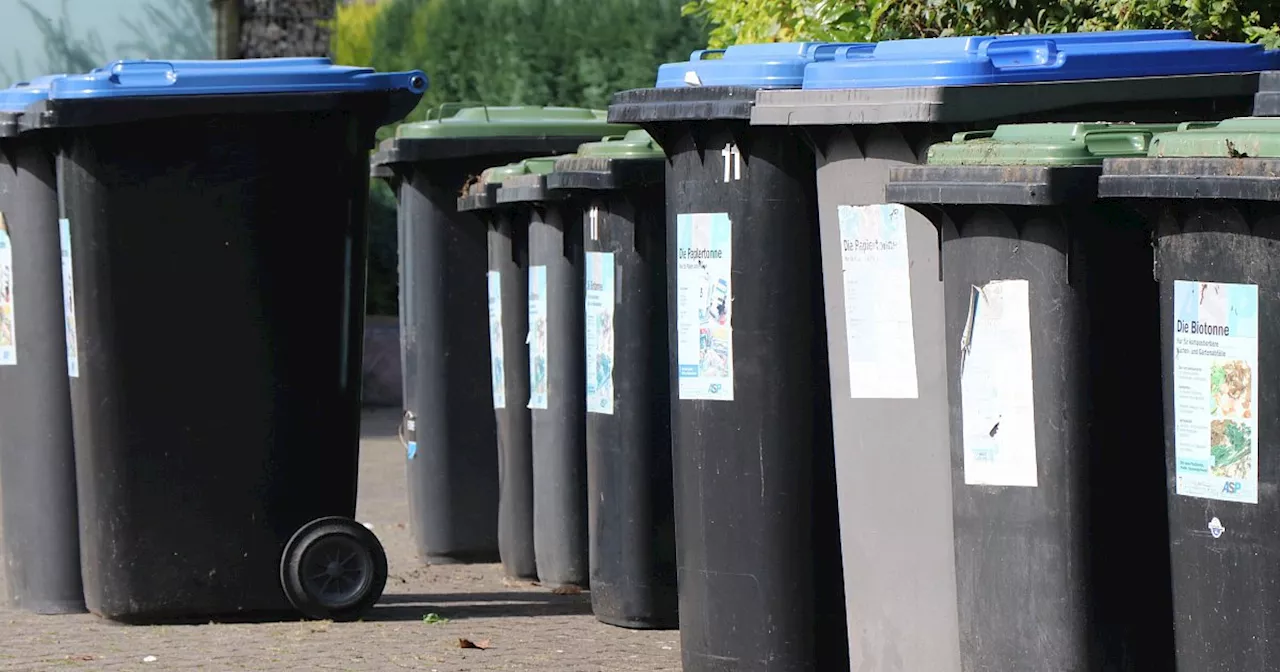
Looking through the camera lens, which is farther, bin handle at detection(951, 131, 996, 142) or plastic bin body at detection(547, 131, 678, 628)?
plastic bin body at detection(547, 131, 678, 628)

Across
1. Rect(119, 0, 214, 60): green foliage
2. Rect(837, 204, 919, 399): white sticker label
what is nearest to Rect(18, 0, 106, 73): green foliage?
Rect(119, 0, 214, 60): green foliage

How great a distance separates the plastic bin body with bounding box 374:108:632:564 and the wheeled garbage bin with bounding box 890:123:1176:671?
13.8 feet

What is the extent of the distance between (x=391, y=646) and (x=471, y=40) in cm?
919

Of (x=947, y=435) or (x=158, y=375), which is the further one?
(x=158, y=375)

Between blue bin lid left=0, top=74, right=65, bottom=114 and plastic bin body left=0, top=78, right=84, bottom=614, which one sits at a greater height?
blue bin lid left=0, top=74, right=65, bottom=114

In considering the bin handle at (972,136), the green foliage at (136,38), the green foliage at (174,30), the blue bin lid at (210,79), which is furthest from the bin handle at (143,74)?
the green foliage at (174,30)

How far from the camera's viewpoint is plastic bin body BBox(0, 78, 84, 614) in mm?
7656

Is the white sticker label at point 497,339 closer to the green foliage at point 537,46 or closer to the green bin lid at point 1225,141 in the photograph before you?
the green bin lid at point 1225,141

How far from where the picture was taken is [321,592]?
7422mm

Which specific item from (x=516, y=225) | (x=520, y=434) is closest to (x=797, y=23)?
(x=516, y=225)

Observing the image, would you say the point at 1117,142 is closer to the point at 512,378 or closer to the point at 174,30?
the point at 512,378

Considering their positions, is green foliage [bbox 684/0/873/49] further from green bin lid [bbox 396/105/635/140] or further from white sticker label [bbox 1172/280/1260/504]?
white sticker label [bbox 1172/280/1260/504]

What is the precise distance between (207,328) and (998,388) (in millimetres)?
3179

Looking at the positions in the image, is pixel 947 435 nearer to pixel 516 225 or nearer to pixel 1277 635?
pixel 1277 635
